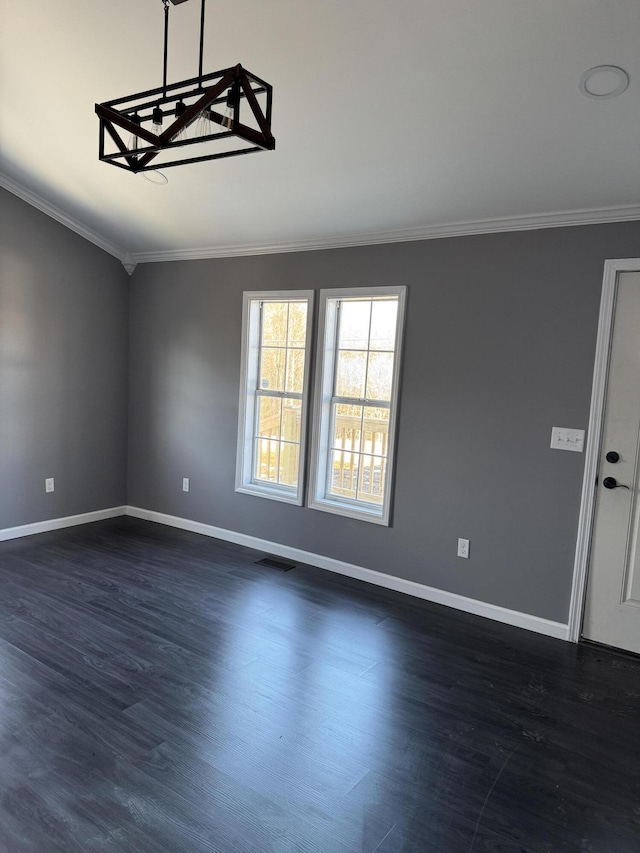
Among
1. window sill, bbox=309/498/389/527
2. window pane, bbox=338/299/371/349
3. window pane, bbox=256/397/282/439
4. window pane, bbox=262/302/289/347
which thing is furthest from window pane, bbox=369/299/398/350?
window sill, bbox=309/498/389/527

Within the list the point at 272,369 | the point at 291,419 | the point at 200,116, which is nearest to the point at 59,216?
the point at 272,369

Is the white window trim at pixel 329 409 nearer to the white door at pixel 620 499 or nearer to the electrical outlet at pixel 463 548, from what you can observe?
the electrical outlet at pixel 463 548

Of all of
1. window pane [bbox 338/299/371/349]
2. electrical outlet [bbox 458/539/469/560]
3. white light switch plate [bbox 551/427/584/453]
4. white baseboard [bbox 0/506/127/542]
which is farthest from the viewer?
white baseboard [bbox 0/506/127/542]

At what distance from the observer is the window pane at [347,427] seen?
4004 mm

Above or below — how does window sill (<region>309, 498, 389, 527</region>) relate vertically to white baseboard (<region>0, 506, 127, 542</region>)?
above

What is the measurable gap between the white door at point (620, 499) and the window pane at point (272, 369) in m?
2.34

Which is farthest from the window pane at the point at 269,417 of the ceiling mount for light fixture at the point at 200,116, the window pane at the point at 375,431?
the ceiling mount for light fixture at the point at 200,116

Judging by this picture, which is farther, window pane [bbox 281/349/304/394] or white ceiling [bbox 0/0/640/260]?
window pane [bbox 281/349/304/394]

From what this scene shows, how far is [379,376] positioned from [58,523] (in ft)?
9.94

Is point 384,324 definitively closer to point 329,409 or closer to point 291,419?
point 329,409

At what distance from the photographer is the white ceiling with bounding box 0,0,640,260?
6.75ft

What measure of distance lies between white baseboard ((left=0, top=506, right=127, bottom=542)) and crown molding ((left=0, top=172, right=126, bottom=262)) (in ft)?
7.63

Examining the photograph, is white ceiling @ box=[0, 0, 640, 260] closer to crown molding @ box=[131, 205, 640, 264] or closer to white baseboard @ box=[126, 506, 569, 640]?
crown molding @ box=[131, 205, 640, 264]

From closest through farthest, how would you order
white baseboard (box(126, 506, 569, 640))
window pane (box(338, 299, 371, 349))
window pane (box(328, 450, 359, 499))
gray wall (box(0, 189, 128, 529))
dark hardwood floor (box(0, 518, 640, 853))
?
dark hardwood floor (box(0, 518, 640, 853)), white baseboard (box(126, 506, 569, 640)), window pane (box(338, 299, 371, 349)), window pane (box(328, 450, 359, 499)), gray wall (box(0, 189, 128, 529))
